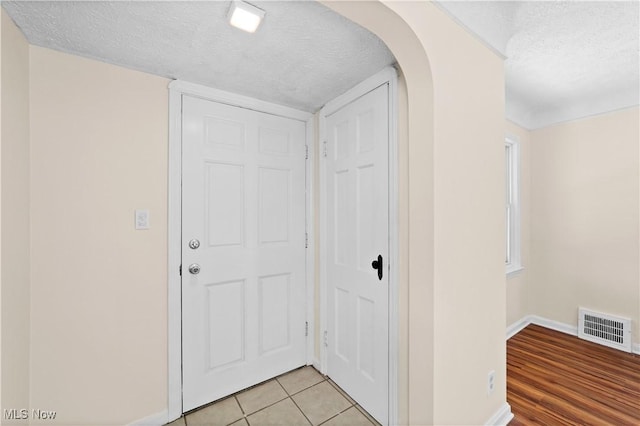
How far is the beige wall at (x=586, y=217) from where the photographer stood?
99.3 inches

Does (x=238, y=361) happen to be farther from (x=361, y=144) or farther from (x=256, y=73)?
(x=256, y=73)

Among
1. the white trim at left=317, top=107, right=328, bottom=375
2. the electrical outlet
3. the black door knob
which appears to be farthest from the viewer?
the white trim at left=317, top=107, right=328, bottom=375

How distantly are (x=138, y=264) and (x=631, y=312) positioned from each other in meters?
4.10

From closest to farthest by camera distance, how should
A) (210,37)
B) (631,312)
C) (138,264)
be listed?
1. (210,37)
2. (138,264)
3. (631,312)

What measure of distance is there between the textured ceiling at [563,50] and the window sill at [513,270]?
160 centimetres

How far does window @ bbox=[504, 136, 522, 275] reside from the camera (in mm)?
3010

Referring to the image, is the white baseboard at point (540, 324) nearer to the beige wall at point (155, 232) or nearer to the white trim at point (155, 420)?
the beige wall at point (155, 232)

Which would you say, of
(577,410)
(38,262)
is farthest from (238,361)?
(577,410)

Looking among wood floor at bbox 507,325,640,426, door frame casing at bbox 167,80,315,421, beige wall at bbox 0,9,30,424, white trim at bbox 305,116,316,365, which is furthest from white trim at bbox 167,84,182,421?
wood floor at bbox 507,325,640,426

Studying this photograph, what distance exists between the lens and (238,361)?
2.00 meters

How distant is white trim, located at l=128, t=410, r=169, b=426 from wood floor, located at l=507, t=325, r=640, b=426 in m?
2.14

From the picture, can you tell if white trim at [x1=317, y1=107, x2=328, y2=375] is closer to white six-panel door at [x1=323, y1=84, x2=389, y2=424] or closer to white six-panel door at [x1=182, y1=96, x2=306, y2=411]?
white six-panel door at [x1=323, y1=84, x2=389, y2=424]

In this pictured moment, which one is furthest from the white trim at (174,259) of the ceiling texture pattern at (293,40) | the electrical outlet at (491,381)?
the electrical outlet at (491,381)

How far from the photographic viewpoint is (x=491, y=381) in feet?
5.22
